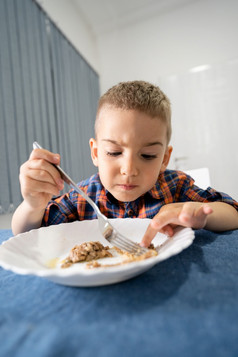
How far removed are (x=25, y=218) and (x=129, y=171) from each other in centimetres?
32

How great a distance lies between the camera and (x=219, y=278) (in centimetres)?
33

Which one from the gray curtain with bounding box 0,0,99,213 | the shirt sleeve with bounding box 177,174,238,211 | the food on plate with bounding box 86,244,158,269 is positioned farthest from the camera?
the gray curtain with bounding box 0,0,99,213

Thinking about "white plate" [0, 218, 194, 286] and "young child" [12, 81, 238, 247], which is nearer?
"white plate" [0, 218, 194, 286]

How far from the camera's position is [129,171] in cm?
60

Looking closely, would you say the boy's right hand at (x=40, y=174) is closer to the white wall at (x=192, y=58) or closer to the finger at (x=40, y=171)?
the finger at (x=40, y=171)

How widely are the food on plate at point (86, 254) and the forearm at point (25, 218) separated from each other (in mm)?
256

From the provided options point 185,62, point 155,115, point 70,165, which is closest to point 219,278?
point 155,115

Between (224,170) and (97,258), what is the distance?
266 cm

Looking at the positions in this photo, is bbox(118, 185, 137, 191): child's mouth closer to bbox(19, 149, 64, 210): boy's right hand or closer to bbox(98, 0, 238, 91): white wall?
bbox(19, 149, 64, 210): boy's right hand

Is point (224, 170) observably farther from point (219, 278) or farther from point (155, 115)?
point (219, 278)

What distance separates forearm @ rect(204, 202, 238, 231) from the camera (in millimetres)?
621

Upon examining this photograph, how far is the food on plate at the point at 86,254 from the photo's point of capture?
16.6 inches

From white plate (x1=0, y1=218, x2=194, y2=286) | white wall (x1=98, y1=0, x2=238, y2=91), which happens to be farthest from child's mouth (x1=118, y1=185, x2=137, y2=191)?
white wall (x1=98, y1=0, x2=238, y2=91)

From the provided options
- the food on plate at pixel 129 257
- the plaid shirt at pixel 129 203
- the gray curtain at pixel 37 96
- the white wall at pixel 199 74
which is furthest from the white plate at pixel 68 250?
the white wall at pixel 199 74
